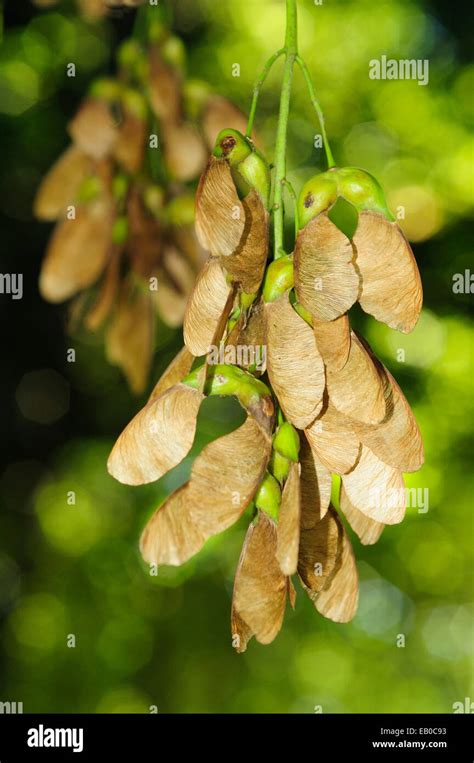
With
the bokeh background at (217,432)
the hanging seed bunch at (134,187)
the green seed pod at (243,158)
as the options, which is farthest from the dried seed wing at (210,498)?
the bokeh background at (217,432)

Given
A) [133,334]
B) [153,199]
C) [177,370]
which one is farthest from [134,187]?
[177,370]

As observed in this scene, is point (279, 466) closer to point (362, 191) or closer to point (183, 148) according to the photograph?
point (362, 191)

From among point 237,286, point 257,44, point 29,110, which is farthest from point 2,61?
point 237,286

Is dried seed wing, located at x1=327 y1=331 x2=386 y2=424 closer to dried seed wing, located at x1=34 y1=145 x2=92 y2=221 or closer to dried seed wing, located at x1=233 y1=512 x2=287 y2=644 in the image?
dried seed wing, located at x1=233 y1=512 x2=287 y2=644

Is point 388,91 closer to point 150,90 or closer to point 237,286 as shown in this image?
point 150,90

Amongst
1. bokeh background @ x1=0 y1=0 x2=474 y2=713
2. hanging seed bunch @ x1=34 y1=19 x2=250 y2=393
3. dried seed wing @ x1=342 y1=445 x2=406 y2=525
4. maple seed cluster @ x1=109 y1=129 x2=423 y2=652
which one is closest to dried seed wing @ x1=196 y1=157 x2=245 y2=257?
maple seed cluster @ x1=109 y1=129 x2=423 y2=652

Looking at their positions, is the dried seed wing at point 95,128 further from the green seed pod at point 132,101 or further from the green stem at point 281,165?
the green stem at point 281,165
